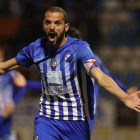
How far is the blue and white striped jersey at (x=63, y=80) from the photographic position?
415 centimetres

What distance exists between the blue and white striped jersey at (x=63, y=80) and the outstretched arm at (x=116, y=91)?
1.15 feet

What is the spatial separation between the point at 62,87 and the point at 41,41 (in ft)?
1.90

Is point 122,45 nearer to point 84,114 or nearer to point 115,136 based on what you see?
point 115,136

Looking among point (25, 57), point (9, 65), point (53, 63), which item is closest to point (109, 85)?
point (53, 63)

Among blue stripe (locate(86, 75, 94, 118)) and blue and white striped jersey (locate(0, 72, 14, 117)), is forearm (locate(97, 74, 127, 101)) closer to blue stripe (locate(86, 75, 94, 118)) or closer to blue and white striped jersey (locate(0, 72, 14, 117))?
blue stripe (locate(86, 75, 94, 118))

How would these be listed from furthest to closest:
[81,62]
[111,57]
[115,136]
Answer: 1. [111,57]
2. [115,136]
3. [81,62]

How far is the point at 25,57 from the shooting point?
14.4 feet

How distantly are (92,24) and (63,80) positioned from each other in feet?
25.6

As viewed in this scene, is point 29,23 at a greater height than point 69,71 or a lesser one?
greater

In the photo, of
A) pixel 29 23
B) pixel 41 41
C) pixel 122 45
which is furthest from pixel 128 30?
pixel 41 41

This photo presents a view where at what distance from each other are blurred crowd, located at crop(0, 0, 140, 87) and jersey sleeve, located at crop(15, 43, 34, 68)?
694 centimetres

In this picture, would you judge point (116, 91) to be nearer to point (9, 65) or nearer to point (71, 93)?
point (71, 93)

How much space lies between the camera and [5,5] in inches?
480

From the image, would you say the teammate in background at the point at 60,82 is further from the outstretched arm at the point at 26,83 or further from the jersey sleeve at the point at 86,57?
the outstretched arm at the point at 26,83
